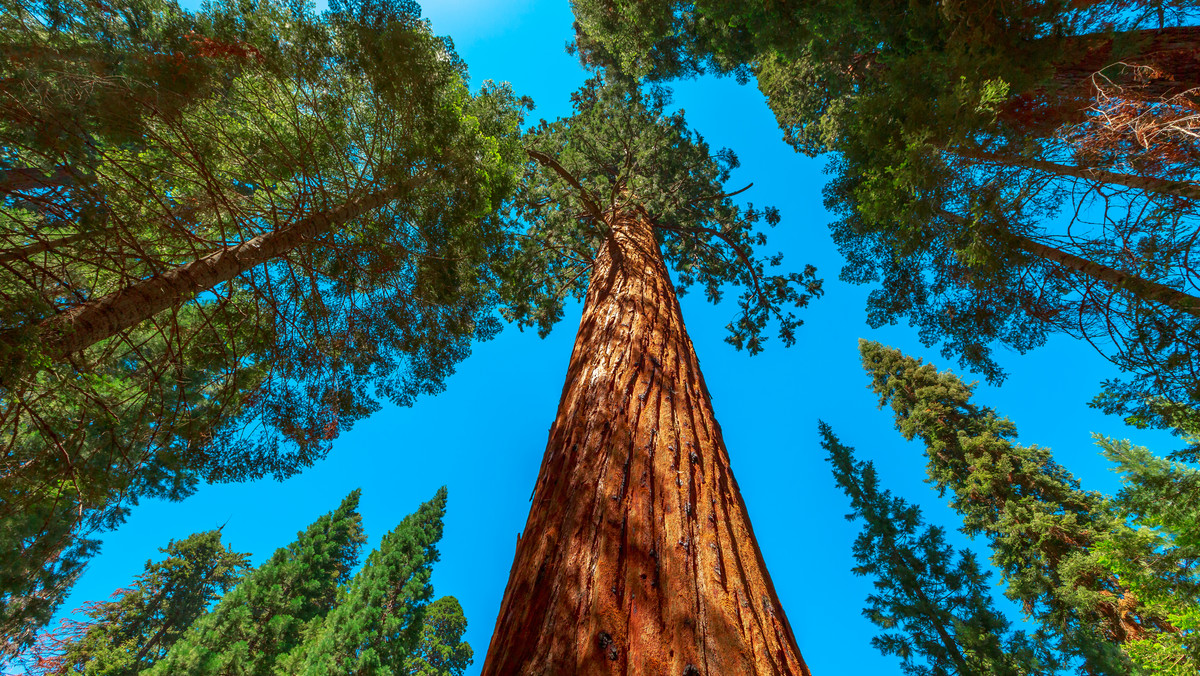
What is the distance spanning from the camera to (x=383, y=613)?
1236 centimetres

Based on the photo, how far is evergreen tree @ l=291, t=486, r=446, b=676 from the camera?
10.8 metres

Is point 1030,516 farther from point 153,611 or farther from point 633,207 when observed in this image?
point 153,611

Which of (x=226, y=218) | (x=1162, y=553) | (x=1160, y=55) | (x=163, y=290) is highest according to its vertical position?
(x=1160, y=55)

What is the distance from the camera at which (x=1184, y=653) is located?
604 cm

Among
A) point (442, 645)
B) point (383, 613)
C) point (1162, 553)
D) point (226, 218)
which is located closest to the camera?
point (226, 218)

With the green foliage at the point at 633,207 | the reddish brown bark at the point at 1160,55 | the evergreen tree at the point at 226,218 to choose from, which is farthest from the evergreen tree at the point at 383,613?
the reddish brown bark at the point at 1160,55

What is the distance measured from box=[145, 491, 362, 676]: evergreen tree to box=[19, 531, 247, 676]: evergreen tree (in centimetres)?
416

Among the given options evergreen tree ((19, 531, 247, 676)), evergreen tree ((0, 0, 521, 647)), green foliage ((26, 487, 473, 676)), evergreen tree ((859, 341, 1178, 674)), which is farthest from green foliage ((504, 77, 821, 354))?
evergreen tree ((19, 531, 247, 676))

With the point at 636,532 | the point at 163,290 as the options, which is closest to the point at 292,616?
the point at 163,290

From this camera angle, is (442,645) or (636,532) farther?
(442,645)

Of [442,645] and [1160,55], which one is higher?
[1160,55]

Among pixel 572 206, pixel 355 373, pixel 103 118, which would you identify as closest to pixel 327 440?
pixel 355 373

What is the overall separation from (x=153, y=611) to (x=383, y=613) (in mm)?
12758

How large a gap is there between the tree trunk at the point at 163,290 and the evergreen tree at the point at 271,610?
47.5 ft
